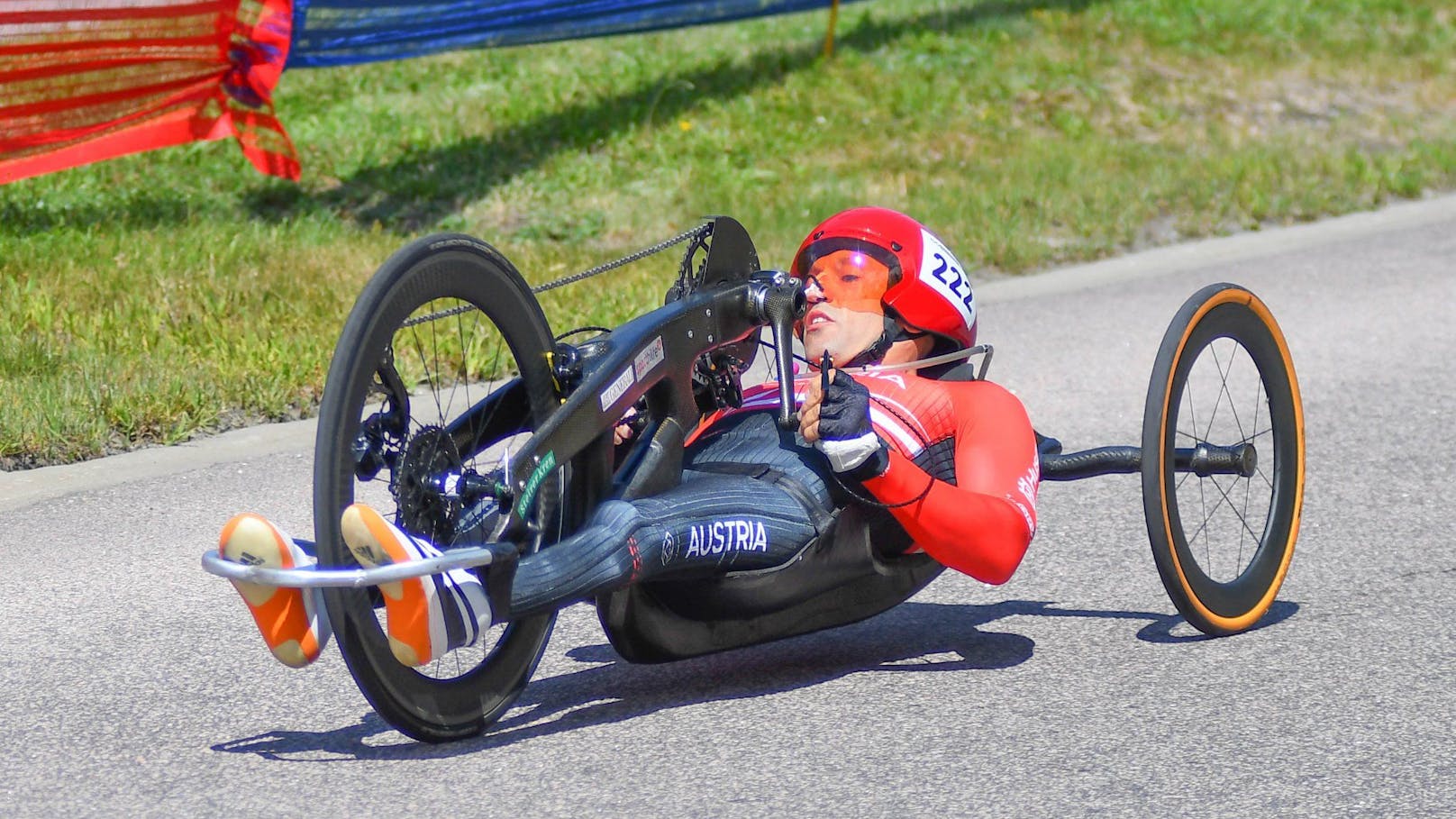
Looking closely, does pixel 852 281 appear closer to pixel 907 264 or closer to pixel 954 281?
pixel 907 264

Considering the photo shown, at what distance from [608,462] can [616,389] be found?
0.57ft

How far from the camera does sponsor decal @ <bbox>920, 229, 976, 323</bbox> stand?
4055 millimetres

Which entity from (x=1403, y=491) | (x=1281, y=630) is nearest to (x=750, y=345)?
(x=1281, y=630)

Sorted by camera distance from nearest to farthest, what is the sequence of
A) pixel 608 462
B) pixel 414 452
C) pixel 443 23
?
pixel 414 452 → pixel 608 462 → pixel 443 23

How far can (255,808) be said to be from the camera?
3.13 metres

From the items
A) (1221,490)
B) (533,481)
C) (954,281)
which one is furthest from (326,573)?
(1221,490)

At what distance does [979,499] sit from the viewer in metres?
3.69

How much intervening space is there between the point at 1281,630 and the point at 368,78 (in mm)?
7618

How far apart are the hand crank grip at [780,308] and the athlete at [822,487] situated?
0.18 meters

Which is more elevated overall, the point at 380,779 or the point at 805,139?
the point at 805,139

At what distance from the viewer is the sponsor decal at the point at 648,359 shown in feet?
11.4

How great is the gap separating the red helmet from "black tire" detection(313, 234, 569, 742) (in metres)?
0.82

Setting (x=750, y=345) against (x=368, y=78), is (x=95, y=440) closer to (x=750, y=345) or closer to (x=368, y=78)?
(x=750, y=345)

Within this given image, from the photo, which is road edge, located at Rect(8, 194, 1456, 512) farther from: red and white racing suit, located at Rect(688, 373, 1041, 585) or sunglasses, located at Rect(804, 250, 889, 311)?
sunglasses, located at Rect(804, 250, 889, 311)
